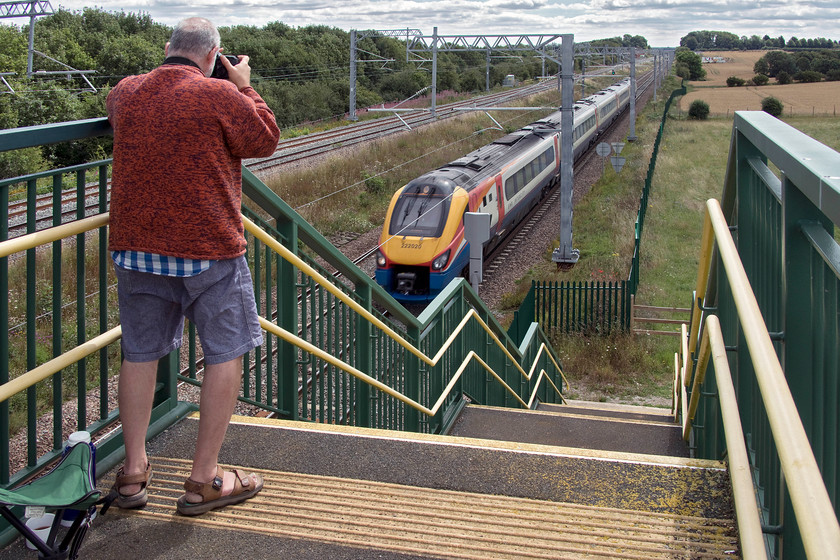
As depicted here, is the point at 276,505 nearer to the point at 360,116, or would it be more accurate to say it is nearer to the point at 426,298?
the point at 426,298

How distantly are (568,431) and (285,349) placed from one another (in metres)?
2.89

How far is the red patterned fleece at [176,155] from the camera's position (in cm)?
242

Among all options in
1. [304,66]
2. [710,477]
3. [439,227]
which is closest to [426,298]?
[439,227]

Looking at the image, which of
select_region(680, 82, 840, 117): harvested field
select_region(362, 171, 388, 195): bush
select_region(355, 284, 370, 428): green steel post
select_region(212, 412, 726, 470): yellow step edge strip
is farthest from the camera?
select_region(680, 82, 840, 117): harvested field

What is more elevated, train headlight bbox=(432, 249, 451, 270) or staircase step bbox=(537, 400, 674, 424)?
train headlight bbox=(432, 249, 451, 270)

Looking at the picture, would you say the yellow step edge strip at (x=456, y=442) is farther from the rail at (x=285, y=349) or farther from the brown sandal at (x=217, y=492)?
the brown sandal at (x=217, y=492)

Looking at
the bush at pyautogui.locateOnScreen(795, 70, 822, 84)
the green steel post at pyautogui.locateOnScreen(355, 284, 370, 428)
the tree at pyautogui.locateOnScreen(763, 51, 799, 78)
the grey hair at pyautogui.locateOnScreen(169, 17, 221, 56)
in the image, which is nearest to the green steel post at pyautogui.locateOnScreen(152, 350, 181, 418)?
the grey hair at pyautogui.locateOnScreen(169, 17, 221, 56)

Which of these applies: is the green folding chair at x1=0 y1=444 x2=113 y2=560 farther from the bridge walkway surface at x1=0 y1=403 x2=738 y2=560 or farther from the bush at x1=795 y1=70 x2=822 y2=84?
the bush at x1=795 y1=70 x2=822 y2=84

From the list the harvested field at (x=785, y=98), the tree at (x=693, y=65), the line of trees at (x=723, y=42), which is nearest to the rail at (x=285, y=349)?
the harvested field at (x=785, y=98)

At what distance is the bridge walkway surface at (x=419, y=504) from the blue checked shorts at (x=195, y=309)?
55 cm

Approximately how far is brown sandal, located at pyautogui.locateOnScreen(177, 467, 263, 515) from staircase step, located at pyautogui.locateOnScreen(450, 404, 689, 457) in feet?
10.2

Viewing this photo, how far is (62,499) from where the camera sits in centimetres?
206

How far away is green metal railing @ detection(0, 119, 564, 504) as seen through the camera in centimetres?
257

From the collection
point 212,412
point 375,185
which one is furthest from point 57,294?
point 375,185
